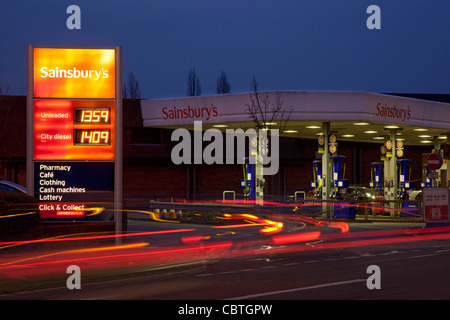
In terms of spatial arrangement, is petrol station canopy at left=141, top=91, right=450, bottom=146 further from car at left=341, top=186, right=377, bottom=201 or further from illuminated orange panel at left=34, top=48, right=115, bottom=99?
illuminated orange panel at left=34, top=48, right=115, bottom=99

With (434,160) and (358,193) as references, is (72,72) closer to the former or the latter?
(434,160)

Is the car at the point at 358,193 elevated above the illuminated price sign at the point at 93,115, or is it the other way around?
the illuminated price sign at the point at 93,115

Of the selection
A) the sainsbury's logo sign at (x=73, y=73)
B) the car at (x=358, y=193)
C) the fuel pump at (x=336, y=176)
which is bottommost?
the car at (x=358, y=193)

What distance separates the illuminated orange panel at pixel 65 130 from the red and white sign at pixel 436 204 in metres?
12.2

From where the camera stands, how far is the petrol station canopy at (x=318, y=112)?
33.6 metres

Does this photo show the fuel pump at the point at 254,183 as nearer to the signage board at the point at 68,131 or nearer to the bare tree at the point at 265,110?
the bare tree at the point at 265,110

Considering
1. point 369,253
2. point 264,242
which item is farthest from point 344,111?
point 369,253

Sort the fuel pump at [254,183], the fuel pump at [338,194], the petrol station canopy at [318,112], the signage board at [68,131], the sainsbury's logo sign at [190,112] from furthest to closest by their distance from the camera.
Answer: the fuel pump at [254,183], the sainsbury's logo sign at [190,112], the petrol station canopy at [318,112], the fuel pump at [338,194], the signage board at [68,131]

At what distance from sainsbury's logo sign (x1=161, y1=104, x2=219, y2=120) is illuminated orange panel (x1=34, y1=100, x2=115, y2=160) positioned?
1519cm

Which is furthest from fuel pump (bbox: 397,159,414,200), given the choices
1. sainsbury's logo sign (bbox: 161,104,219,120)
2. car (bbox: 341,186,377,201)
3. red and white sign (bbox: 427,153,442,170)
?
red and white sign (bbox: 427,153,442,170)

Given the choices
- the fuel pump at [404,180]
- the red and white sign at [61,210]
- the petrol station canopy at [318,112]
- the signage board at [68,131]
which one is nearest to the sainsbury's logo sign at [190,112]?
the petrol station canopy at [318,112]

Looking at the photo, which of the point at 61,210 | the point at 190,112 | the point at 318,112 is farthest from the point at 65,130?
the point at 190,112
